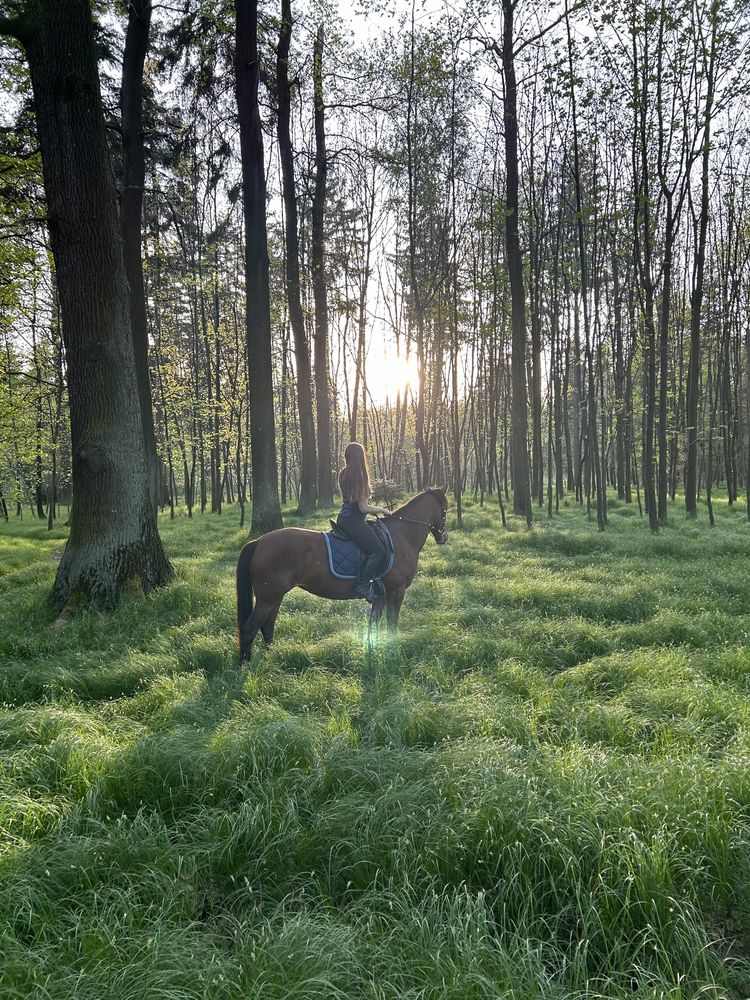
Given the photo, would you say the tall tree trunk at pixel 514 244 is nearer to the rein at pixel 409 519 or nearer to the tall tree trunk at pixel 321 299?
the tall tree trunk at pixel 321 299

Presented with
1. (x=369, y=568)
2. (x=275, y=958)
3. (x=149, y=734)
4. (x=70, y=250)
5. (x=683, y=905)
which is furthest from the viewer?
(x=70, y=250)

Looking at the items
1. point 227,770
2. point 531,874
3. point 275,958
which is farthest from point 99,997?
point 531,874

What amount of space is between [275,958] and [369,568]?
4219 mm

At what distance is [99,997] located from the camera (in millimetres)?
1554

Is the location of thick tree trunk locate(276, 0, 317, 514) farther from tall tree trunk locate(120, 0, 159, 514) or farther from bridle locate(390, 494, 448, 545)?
bridle locate(390, 494, 448, 545)

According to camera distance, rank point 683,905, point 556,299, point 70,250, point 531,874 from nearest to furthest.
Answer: point 683,905 < point 531,874 < point 70,250 < point 556,299

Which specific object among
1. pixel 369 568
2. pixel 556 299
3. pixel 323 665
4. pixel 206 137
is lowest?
pixel 323 665

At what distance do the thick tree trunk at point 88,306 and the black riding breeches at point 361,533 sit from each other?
3.21 meters

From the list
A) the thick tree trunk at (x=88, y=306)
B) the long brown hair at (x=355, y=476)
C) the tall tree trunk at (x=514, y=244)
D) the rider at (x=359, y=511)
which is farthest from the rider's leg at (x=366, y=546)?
the tall tree trunk at (x=514, y=244)

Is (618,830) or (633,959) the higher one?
(618,830)

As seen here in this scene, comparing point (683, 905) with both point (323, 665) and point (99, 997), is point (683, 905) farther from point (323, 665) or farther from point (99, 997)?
point (323, 665)

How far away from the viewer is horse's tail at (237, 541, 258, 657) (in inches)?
203

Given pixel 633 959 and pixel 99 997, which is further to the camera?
pixel 633 959

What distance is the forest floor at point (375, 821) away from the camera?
5.67ft
